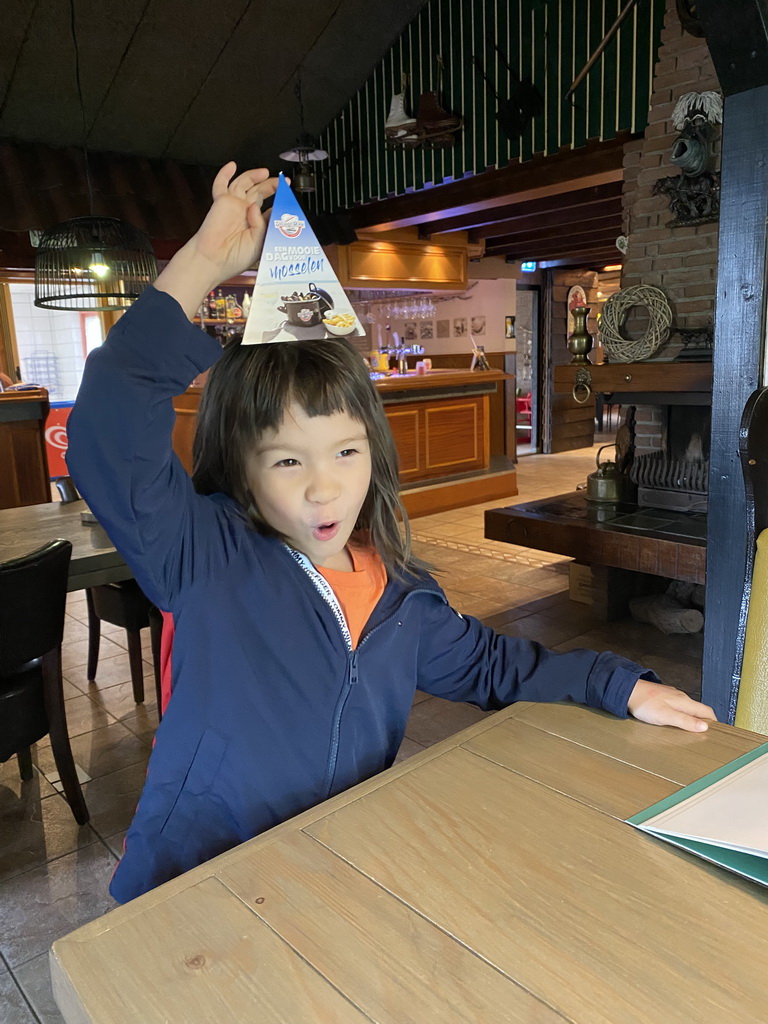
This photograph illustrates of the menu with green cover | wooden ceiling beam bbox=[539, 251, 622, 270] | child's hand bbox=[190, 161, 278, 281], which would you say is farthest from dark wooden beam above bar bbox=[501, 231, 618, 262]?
the menu with green cover

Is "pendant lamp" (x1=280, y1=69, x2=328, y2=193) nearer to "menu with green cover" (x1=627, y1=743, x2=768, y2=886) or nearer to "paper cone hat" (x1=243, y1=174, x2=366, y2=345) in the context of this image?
"paper cone hat" (x1=243, y1=174, x2=366, y2=345)

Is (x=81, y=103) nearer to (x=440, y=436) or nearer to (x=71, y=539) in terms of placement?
(x=440, y=436)

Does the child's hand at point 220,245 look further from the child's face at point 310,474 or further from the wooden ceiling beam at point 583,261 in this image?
the wooden ceiling beam at point 583,261

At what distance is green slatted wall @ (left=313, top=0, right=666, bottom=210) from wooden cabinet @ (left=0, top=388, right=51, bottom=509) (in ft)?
9.32

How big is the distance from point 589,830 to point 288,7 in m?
5.51

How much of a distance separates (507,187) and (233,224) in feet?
15.7

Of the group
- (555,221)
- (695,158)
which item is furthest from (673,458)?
(555,221)

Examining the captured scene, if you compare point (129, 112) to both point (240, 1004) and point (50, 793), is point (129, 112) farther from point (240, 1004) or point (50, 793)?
point (240, 1004)

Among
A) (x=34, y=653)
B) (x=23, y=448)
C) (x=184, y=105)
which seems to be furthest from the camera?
(x=23, y=448)

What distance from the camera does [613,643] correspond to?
3.41 m

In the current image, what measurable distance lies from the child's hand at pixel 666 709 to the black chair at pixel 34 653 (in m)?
1.39

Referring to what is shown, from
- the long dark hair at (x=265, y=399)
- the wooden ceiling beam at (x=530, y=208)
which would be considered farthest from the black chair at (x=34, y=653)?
the wooden ceiling beam at (x=530, y=208)

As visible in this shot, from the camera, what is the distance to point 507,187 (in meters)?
5.07

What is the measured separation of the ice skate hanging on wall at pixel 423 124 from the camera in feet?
15.0
